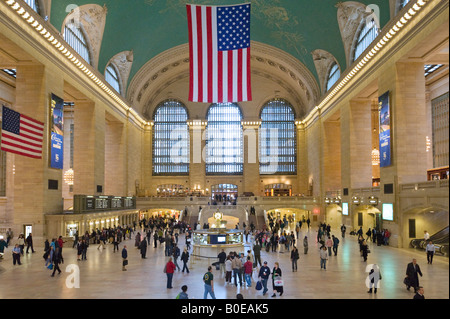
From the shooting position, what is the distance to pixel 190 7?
18.5 metres

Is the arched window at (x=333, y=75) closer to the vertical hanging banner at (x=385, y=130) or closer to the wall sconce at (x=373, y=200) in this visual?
the vertical hanging banner at (x=385, y=130)

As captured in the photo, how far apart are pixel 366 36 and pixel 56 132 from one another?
74.5ft

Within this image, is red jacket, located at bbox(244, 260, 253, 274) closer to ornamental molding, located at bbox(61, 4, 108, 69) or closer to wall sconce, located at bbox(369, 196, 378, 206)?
wall sconce, located at bbox(369, 196, 378, 206)

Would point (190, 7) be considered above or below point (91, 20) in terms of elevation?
below

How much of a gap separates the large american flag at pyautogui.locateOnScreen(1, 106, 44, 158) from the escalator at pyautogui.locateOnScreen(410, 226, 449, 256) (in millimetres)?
20195

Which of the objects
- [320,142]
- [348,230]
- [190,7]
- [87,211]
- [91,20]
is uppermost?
[91,20]

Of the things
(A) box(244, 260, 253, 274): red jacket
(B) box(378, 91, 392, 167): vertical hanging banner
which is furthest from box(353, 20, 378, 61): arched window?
(A) box(244, 260, 253, 274): red jacket

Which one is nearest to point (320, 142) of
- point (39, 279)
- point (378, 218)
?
point (378, 218)

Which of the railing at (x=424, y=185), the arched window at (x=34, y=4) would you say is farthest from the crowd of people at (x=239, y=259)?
the arched window at (x=34, y=4)

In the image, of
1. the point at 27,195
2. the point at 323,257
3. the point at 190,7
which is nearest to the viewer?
the point at 323,257

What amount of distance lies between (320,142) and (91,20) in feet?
84.4

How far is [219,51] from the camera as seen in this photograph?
18.8 meters

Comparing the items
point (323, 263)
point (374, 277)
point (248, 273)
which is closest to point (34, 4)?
point (248, 273)

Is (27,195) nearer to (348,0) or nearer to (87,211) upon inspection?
(87,211)
